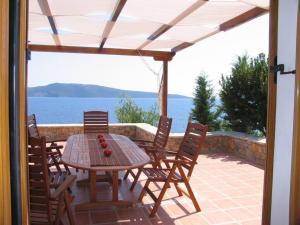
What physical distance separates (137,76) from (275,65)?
36118 mm

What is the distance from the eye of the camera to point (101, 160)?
9.91 feet

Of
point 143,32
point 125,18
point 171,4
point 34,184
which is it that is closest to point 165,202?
point 34,184

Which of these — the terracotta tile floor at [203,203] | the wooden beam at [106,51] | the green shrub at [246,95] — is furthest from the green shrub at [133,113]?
the terracotta tile floor at [203,203]

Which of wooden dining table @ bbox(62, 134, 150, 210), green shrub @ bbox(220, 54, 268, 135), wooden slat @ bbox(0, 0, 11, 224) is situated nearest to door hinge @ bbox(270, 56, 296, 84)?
wooden dining table @ bbox(62, 134, 150, 210)

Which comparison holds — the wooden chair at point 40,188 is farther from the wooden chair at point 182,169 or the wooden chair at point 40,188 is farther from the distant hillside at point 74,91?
the distant hillside at point 74,91

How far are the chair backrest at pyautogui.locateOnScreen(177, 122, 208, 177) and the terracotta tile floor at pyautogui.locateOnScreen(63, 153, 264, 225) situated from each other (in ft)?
1.51

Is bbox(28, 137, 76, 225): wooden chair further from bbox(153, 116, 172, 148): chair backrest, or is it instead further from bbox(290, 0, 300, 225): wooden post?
bbox(153, 116, 172, 148): chair backrest

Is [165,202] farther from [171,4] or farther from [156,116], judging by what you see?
[156,116]

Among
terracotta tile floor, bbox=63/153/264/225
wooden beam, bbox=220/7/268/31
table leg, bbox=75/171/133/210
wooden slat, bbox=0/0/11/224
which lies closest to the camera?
wooden slat, bbox=0/0/11/224

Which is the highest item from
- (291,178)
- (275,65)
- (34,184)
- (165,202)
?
(275,65)

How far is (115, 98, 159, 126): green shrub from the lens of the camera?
28.8 feet

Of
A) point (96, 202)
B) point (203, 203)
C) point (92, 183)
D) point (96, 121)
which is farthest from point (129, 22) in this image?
point (203, 203)

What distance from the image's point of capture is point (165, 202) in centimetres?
355

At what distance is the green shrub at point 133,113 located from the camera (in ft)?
28.8
